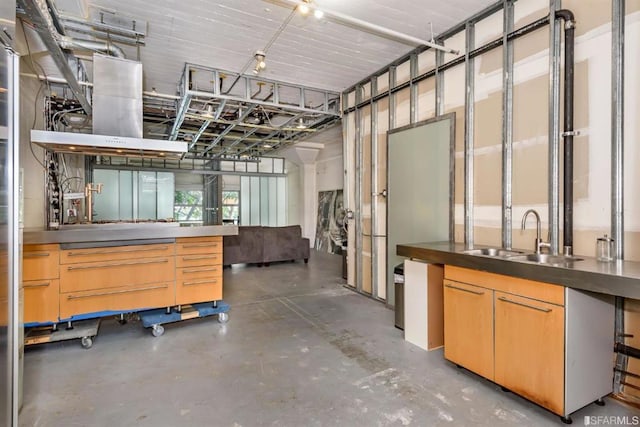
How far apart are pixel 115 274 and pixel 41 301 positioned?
0.59 meters

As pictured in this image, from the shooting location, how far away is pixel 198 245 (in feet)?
11.6

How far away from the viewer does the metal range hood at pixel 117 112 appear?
3.33m

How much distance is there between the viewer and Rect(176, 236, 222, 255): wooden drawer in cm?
345

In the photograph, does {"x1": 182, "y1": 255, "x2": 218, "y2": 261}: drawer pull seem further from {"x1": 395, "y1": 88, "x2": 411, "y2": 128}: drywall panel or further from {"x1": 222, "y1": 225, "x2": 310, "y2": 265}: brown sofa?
{"x1": 222, "y1": 225, "x2": 310, "y2": 265}: brown sofa

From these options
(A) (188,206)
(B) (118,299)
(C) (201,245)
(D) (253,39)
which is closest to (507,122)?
(D) (253,39)

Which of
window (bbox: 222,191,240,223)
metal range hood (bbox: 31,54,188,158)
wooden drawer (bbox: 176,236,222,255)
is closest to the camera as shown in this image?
metal range hood (bbox: 31,54,188,158)

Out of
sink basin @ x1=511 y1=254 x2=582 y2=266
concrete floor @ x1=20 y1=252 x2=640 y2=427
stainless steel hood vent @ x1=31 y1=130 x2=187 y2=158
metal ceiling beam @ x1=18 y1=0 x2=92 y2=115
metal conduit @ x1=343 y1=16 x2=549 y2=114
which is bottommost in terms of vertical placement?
concrete floor @ x1=20 y1=252 x2=640 y2=427

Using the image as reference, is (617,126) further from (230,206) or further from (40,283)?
(230,206)

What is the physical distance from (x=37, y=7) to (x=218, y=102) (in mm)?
2816

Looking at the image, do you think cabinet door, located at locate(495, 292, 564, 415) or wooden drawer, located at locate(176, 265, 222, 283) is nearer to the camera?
cabinet door, located at locate(495, 292, 564, 415)

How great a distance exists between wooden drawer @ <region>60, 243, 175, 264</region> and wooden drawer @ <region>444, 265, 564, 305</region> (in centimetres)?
278

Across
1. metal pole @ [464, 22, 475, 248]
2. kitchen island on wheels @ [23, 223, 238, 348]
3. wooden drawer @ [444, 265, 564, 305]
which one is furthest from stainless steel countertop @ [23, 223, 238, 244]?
metal pole @ [464, 22, 475, 248]

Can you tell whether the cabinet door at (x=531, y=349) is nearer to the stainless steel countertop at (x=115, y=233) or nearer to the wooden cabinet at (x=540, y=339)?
the wooden cabinet at (x=540, y=339)

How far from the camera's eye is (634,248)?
2090 millimetres
